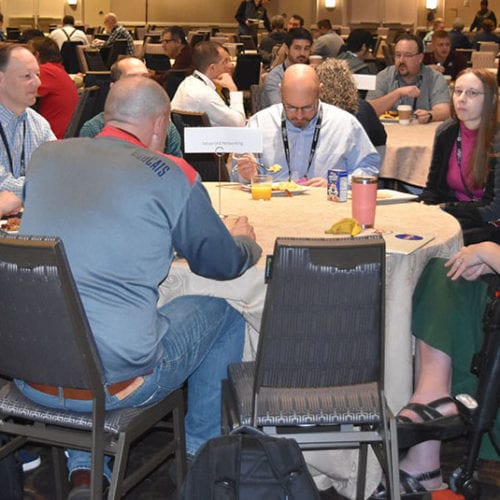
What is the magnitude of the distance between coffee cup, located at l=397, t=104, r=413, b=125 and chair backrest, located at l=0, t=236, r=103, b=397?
375cm

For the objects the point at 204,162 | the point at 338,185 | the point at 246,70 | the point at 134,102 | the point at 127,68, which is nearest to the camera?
the point at 134,102

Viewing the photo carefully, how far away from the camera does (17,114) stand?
12.5 ft

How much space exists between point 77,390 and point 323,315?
0.59m

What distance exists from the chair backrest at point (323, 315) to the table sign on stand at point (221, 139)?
0.96 meters

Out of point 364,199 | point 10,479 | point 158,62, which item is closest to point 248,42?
point 158,62

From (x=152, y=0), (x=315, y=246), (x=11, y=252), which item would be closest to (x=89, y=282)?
(x=11, y=252)

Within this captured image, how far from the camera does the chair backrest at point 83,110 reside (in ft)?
16.6

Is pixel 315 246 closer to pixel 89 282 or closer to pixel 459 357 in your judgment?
pixel 89 282

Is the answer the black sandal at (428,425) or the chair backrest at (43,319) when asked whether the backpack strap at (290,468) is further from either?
the black sandal at (428,425)

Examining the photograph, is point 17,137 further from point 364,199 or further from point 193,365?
point 193,365

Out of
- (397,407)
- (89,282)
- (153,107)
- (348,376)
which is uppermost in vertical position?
(153,107)

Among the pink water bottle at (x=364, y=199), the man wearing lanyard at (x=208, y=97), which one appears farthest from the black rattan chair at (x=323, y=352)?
the man wearing lanyard at (x=208, y=97)

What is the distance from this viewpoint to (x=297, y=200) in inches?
137

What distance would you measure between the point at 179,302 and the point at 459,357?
81 cm
